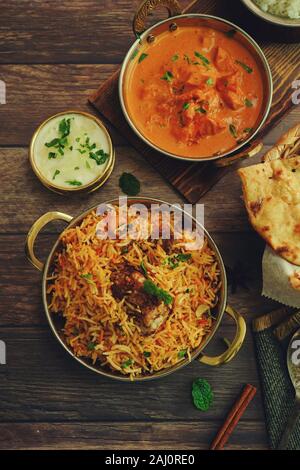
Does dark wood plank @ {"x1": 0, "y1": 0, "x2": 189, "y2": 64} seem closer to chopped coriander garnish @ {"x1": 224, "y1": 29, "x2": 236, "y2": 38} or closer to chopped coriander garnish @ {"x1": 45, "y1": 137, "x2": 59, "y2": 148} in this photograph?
chopped coriander garnish @ {"x1": 224, "y1": 29, "x2": 236, "y2": 38}

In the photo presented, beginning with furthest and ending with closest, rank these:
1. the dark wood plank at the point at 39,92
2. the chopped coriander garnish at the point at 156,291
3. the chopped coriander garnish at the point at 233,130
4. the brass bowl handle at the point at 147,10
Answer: the dark wood plank at the point at 39,92 → the chopped coriander garnish at the point at 233,130 → the brass bowl handle at the point at 147,10 → the chopped coriander garnish at the point at 156,291

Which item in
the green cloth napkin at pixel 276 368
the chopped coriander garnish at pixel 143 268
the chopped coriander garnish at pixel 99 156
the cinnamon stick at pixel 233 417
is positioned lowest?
the cinnamon stick at pixel 233 417

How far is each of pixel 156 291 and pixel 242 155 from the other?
673 mm

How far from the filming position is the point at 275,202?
247 cm

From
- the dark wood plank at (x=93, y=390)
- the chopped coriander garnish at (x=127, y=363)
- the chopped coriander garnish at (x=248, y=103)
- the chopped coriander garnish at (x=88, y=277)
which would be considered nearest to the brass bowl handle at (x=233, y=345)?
the dark wood plank at (x=93, y=390)

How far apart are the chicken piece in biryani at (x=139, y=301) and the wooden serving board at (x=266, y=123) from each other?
53 centimetres

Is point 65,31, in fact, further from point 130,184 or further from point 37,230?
point 37,230

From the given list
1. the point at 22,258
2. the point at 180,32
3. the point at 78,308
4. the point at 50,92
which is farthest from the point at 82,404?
the point at 180,32

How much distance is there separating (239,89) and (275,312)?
0.99m

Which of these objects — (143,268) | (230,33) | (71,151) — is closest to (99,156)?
(71,151)

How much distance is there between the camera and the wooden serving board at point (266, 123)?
Result: 274cm

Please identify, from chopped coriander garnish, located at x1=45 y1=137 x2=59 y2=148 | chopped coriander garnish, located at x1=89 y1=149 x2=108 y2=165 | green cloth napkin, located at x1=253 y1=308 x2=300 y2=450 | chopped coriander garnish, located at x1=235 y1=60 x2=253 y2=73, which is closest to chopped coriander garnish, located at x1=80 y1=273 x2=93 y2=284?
chopped coriander garnish, located at x1=89 y1=149 x2=108 y2=165

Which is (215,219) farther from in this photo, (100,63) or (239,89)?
(100,63)

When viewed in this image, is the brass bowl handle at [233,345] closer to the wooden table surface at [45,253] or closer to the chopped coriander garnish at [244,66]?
the wooden table surface at [45,253]
